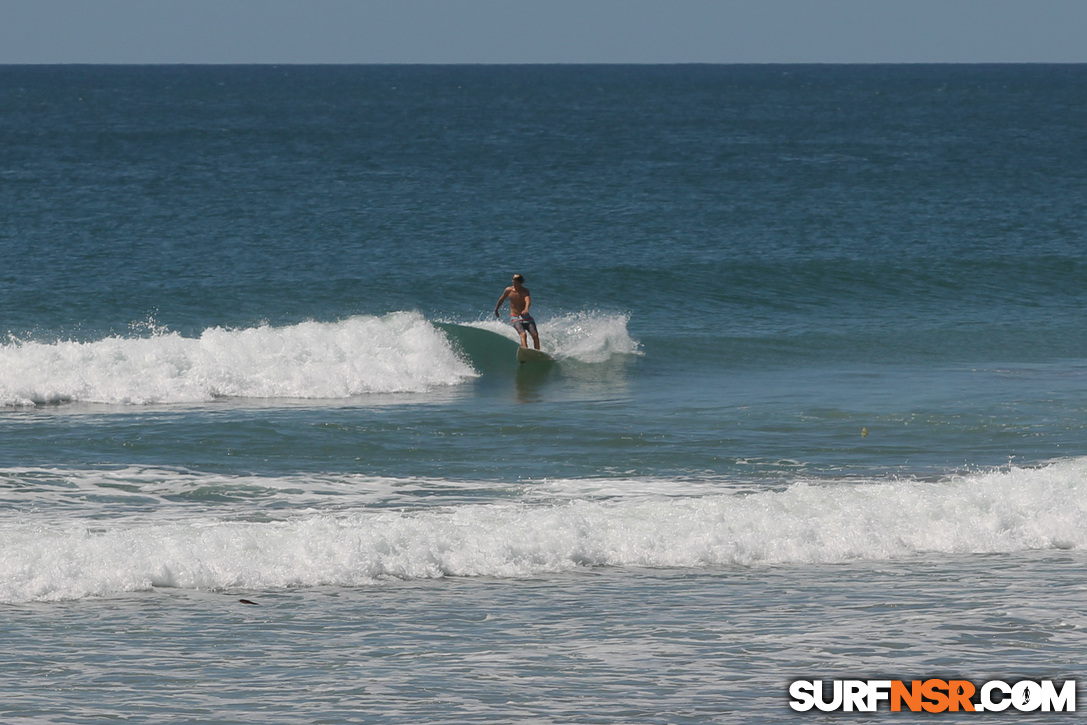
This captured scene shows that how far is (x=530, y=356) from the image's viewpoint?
2366 cm

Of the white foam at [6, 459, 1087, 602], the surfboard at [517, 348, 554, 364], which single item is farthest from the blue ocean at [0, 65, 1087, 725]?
the surfboard at [517, 348, 554, 364]

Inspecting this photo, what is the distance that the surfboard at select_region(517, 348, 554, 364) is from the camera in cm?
2355

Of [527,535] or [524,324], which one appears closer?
[527,535]

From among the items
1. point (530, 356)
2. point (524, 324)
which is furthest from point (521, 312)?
point (530, 356)

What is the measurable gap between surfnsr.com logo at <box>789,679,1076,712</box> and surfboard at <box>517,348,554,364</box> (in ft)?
50.4

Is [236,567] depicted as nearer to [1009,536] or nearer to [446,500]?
[446,500]

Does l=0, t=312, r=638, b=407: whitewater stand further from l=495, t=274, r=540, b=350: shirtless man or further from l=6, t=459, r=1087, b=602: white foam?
l=6, t=459, r=1087, b=602: white foam

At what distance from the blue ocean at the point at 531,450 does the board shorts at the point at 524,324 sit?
59cm

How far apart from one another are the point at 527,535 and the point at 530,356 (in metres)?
11.8

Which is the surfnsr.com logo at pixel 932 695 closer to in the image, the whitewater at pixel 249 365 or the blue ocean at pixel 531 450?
the blue ocean at pixel 531 450

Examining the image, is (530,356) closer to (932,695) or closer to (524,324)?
(524,324)

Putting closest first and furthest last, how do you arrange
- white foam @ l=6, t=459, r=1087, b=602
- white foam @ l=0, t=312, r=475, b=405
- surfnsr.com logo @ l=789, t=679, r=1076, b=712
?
1. surfnsr.com logo @ l=789, t=679, r=1076, b=712
2. white foam @ l=6, t=459, r=1087, b=602
3. white foam @ l=0, t=312, r=475, b=405

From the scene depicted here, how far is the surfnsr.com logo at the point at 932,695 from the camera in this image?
796cm

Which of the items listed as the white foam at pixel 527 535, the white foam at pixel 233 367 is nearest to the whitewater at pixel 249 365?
the white foam at pixel 233 367
